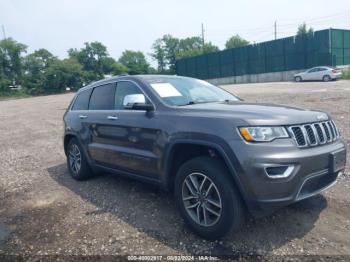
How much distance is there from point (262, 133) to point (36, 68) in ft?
237

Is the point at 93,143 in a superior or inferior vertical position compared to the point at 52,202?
superior

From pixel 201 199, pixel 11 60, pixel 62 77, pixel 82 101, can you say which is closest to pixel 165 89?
pixel 201 199

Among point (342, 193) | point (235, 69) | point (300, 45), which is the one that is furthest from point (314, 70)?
point (342, 193)

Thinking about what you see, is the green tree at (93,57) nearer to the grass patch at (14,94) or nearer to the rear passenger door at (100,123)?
the grass patch at (14,94)

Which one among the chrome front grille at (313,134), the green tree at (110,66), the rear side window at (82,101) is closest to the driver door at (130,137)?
the rear side window at (82,101)

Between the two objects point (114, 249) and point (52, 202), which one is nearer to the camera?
point (114, 249)

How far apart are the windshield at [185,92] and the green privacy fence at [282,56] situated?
33299 mm

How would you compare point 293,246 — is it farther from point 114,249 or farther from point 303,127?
point 114,249

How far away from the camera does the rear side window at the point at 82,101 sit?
5.67 m

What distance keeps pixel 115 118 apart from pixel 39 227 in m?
1.68

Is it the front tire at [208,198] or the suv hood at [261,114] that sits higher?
the suv hood at [261,114]

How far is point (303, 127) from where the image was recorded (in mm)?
3213

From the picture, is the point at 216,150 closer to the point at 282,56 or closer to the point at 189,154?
the point at 189,154

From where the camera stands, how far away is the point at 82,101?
230 inches
